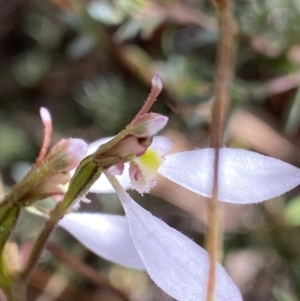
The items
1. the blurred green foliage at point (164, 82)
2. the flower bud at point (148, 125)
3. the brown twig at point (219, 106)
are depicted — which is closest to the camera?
the brown twig at point (219, 106)

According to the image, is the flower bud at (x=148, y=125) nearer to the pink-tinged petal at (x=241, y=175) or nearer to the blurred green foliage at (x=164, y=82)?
the pink-tinged petal at (x=241, y=175)

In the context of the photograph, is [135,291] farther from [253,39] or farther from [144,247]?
[144,247]

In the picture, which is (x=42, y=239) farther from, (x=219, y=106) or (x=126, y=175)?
(x=219, y=106)

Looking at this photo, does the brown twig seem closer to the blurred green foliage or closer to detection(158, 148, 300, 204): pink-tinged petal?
detection(158, 148, 300, 204): pink-tinged petal

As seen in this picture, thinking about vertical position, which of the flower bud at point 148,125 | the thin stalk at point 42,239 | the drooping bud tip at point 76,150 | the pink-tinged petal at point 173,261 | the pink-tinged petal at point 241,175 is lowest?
the thin stalk at point 42,239

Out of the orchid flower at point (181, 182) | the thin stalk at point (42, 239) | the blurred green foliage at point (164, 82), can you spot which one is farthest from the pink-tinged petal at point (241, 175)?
the blurred green foliage at point (164, 82)

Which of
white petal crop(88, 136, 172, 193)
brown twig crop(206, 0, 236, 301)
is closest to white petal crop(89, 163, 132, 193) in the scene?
white petal crop(88, 136, 172, 193)

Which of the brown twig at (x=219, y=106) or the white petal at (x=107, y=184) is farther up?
the brown twig at (x=219, y=106)
